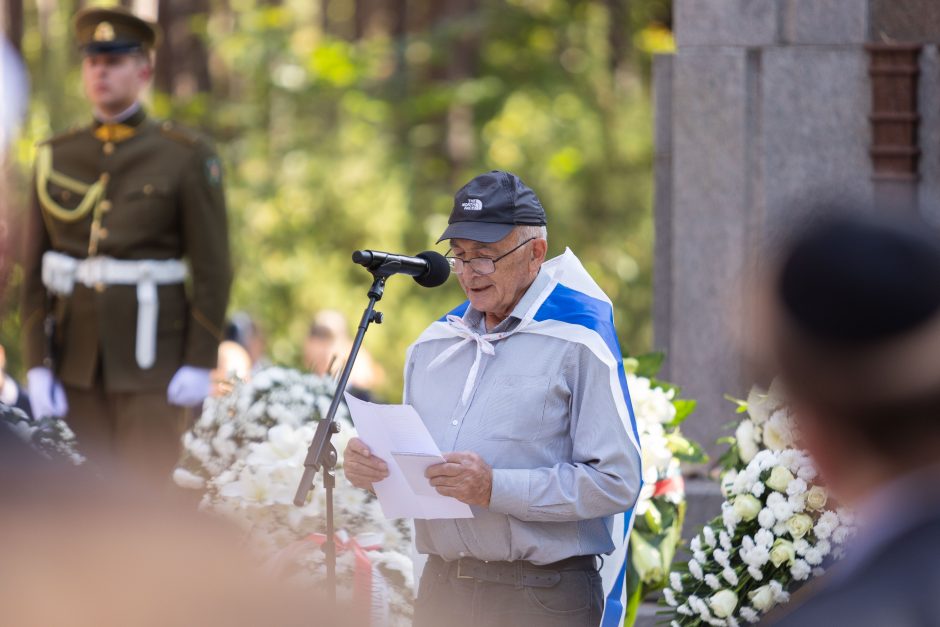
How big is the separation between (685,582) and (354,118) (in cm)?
1277

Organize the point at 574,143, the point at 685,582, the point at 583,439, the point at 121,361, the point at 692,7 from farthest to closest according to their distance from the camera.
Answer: the point at 574,143
the point at 692,7
the point at 121,361
the point at 685,582
the point at 583,439

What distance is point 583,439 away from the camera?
3762 mm

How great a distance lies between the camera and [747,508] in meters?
4.34

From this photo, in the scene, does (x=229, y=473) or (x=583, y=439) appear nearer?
(x=583, y=439)

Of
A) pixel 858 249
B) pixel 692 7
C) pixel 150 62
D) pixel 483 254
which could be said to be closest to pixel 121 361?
pixel 150 62

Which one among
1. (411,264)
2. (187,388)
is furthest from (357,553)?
(187,388)

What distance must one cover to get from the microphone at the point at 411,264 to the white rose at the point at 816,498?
4.04 feet

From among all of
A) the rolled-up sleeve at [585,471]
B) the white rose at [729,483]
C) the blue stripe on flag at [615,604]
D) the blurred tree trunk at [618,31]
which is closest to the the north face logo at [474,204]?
the rolled-up sleeve at [585,471]

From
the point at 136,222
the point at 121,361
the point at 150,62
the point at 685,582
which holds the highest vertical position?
the point at 150,62

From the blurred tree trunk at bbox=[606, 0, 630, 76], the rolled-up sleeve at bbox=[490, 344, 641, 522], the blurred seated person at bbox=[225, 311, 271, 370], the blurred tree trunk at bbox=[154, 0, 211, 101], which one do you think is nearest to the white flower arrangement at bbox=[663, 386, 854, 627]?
the rolled-up sleeve at bbox=[490, 344, 641, 522]

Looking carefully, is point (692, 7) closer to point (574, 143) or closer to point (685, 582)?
point (685, 582)

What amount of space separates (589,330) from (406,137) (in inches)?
550

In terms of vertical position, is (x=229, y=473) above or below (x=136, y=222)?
below

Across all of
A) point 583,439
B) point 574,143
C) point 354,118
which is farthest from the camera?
point 354,118
